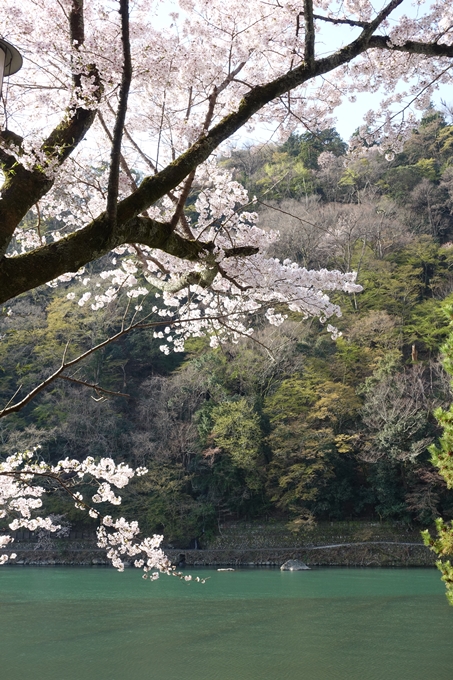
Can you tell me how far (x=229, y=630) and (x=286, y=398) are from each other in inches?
377

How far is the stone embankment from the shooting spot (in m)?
14.1

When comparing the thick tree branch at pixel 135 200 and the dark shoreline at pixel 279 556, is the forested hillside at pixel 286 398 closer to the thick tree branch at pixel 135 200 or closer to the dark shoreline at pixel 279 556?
the dark shoreline at pixel 279 556

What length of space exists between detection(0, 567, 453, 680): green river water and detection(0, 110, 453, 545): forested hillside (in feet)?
12.5

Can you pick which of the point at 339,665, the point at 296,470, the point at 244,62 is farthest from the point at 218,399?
the point at 244,62

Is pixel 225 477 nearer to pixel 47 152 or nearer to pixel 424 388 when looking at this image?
pixel 424 388

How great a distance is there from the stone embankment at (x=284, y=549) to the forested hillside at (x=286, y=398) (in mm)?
441

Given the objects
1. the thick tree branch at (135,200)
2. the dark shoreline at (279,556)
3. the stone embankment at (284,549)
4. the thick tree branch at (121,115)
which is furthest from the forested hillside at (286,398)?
Answer: the thick tree branch at (121,115)

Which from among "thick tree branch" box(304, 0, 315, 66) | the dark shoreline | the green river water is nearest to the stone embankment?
the dark shoreline

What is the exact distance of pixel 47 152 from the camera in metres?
1.68

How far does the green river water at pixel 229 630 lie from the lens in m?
5.41

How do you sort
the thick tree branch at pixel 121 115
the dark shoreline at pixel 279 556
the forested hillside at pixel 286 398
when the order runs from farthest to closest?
1. the forested hillside at pixel 286 398
2. the dark shoreline at pixel 279 556
3. the thick tree branch at pixel 121 115

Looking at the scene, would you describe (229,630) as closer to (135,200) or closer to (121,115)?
(135,200)

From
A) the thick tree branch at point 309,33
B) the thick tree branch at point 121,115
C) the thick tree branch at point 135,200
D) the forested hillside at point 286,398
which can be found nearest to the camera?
the thick tree branch at point 121,115

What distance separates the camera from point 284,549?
14.8 m
